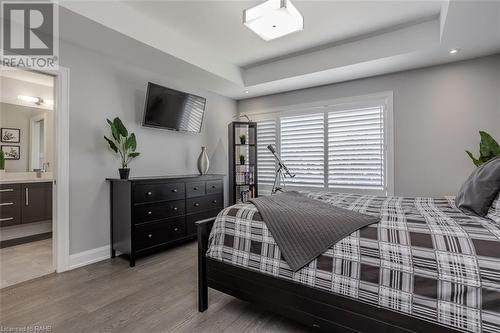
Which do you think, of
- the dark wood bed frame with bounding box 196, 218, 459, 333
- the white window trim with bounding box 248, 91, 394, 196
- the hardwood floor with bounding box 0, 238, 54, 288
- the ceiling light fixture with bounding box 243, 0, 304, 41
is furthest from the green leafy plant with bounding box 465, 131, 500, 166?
the hardwood floor with bounding box 0, 238, 54, 288

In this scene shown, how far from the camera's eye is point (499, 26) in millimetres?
2352

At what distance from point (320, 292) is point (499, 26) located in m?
2.96

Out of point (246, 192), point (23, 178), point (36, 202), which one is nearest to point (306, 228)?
point (246, 192)

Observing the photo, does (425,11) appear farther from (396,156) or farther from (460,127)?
(396,156)

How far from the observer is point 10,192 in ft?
11.6

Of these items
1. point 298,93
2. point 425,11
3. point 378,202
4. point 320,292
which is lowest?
point 320,292

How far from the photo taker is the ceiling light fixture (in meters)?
2.15

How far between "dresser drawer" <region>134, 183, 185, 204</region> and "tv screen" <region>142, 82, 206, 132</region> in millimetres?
886

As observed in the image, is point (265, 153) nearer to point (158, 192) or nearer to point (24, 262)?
point (158, 192)

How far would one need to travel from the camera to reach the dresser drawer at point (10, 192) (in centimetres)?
345

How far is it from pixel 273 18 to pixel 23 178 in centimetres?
439

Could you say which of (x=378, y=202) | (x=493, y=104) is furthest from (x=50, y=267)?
(x=493, y=104)

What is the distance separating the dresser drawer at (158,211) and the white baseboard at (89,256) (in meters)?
0.63

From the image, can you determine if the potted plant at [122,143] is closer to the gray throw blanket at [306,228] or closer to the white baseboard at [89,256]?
the white baseboard at [89,256]
